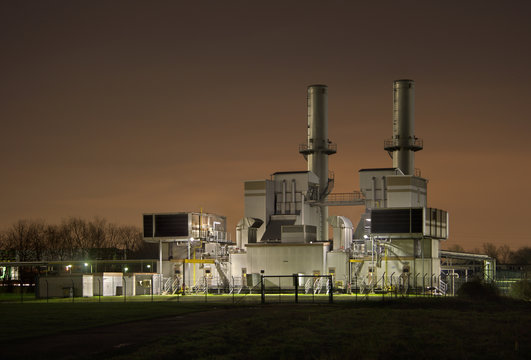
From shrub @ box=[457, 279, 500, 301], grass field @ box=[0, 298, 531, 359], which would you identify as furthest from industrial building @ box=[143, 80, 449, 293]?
grass field @ box=[0, 298, 531, 359]

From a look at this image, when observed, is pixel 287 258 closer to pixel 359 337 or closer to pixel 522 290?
pixel 522 290

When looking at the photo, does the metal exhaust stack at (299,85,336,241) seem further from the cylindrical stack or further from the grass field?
the grass field

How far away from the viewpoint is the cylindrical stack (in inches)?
3671

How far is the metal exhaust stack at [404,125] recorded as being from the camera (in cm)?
9112

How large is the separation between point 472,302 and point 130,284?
128ft

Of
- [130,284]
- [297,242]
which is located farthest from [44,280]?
[297,242]

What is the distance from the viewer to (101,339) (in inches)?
1115

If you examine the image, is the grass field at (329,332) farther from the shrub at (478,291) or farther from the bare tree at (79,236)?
the bare tree at (79,236)

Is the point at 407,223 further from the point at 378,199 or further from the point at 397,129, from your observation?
the point at 397,129

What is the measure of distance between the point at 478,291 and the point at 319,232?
42129mm

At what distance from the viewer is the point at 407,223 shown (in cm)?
7238

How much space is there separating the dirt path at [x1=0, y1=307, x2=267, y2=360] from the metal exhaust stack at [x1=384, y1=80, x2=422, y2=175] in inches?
2237

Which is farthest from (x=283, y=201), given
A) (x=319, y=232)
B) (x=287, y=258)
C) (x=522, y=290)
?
(x=522, y=290)

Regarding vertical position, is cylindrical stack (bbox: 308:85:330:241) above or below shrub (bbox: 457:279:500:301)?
above
